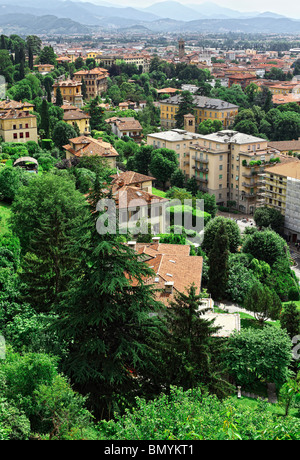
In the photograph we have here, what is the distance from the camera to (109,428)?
1264cm

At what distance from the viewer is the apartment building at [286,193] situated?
160ft

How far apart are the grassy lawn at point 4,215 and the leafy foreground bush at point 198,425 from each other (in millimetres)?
18277

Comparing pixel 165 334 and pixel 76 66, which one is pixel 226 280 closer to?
pixel 165 334

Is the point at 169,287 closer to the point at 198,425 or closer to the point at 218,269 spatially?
the point at 218,269

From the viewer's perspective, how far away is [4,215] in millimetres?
31500

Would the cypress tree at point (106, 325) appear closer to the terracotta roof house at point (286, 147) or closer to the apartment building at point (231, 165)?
the apartment building at point (231, 165)

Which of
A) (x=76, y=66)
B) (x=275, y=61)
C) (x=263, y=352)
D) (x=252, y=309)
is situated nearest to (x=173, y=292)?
(x=263, y=352)

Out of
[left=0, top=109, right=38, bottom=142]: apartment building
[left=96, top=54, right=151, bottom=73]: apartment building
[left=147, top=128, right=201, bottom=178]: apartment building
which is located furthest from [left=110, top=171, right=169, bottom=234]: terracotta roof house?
[left=96, top=54, right=151, bottom=73]: apartment building

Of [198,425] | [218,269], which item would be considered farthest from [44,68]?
[198,425]

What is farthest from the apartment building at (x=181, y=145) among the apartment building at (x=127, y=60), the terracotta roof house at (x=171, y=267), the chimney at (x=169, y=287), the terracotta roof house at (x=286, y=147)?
the apartment building at (x=127, y=60)

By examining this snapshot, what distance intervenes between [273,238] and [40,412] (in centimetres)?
2886

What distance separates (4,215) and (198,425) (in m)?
23.1

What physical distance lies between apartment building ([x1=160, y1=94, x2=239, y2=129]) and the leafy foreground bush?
73.4m

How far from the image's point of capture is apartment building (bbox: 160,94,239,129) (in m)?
82.8
